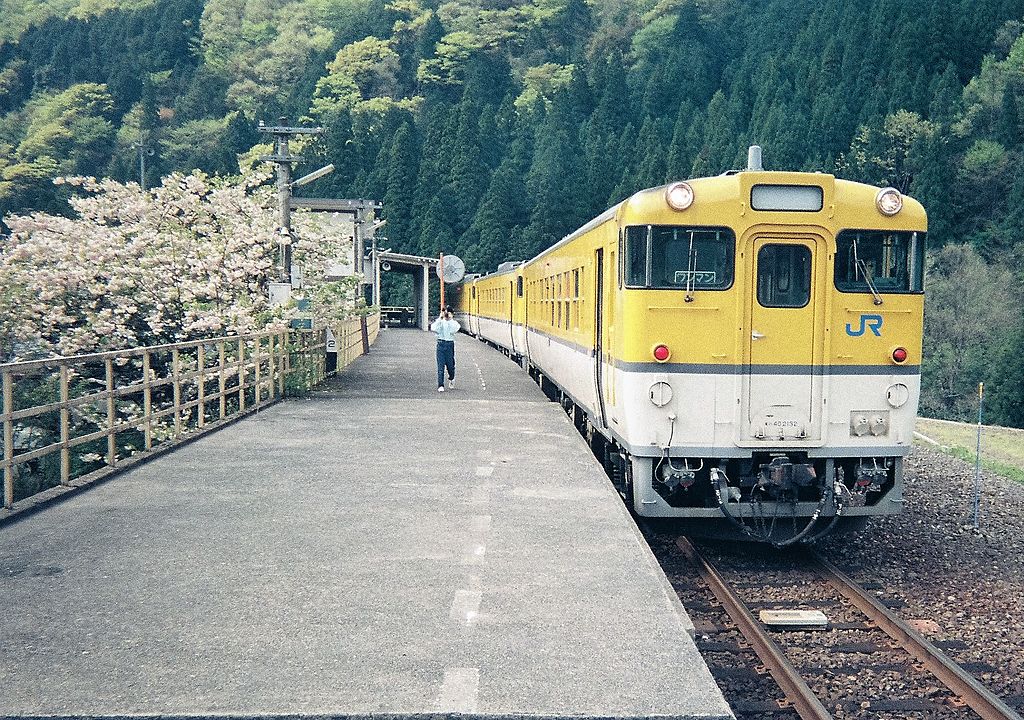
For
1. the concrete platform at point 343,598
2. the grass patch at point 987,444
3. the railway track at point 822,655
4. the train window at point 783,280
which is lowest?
the grass patch at point 987,444

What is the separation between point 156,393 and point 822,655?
1703cm

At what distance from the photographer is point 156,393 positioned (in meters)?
20.5

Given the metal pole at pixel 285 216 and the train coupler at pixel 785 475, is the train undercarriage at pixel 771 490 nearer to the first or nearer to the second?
the train coupler at pixel 785 475

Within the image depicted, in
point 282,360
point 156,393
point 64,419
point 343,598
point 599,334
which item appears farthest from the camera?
point 156,393

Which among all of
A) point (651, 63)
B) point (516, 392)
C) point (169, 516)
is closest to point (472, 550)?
point (169, 516)

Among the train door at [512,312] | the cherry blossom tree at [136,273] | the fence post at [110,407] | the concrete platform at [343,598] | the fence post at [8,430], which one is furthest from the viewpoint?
the train door at [512,312]

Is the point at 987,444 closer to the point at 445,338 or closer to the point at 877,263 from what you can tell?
the point at 445,338

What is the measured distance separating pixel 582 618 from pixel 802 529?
3.92 m

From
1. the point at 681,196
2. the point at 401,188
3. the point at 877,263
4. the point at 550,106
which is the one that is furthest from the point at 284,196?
the point at 550,106

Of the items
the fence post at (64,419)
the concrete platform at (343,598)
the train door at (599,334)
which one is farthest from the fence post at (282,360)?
the fence post at (64,419)

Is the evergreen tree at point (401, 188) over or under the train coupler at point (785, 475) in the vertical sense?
over

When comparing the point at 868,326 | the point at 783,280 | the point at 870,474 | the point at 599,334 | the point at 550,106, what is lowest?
the point at 870,474

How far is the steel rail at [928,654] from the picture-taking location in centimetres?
525

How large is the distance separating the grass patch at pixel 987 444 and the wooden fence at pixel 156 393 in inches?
443
